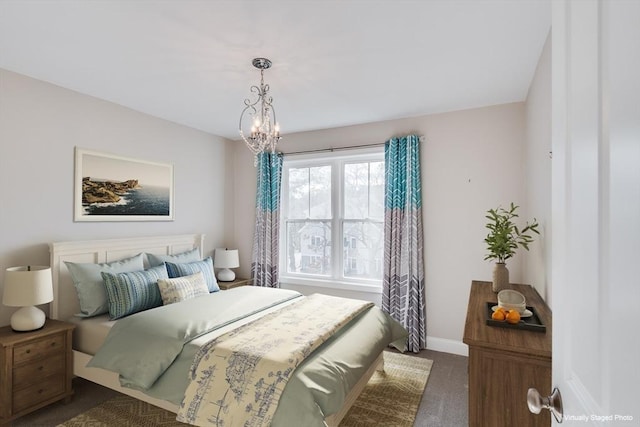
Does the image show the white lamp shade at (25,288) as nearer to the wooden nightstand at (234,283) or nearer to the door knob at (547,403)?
the wooden nightstand at (234,283)

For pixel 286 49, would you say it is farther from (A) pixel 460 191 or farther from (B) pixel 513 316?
(A) pixel 460 191

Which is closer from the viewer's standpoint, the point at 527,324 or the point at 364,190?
the point at 527,324

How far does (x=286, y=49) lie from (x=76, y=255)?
2600 millimetres

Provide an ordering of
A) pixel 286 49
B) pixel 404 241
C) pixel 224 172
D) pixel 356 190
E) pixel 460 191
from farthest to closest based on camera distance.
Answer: pixel 224 172, pixel 356 190, pixel 404 241, pixel 460 191, pixel 286 49

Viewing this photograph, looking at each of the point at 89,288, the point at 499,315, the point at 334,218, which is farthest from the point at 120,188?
the point at 499,315

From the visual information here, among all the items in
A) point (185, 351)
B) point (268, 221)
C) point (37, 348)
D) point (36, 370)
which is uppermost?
point (268, 221)

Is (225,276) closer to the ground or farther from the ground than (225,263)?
closer to the ground

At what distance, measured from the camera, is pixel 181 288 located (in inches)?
121

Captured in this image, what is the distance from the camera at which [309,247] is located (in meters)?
4.52

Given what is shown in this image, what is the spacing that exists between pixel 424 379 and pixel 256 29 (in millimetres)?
3144

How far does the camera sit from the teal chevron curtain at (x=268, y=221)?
4527 millimetres

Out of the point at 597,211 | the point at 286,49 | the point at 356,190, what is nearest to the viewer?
the point at 597,211

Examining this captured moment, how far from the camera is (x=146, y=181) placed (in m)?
3.71

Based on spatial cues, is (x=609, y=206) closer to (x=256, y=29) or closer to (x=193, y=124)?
(x=256, y=29)
